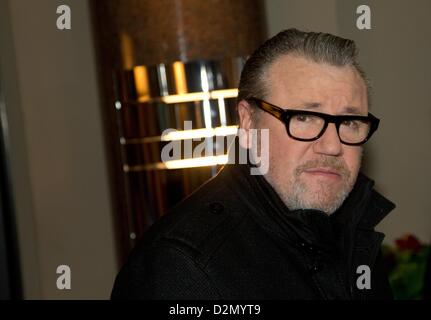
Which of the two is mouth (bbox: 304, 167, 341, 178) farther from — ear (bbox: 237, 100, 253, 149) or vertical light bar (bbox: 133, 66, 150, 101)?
vertical light bar (bbox: 133, 66, 150, 101)

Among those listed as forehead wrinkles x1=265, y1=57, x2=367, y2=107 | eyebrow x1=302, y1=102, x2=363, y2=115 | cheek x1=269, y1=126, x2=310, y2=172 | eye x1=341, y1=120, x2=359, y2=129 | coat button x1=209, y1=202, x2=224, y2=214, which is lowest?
coat button x1=209, y1=202, x2=224, y2=214

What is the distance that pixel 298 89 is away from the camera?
2166 millimetres

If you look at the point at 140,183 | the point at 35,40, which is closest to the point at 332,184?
the point at 140,183

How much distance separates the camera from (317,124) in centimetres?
212

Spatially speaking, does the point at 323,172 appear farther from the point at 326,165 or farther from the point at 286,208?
the point at 286,208

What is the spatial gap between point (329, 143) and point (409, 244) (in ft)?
6.35

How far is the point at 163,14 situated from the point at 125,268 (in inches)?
74.4

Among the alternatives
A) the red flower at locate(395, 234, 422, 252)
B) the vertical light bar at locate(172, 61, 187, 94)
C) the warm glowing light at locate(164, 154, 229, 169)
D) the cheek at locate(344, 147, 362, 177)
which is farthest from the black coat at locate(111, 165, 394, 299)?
the red flower at locate(395, 234, 422, 252)

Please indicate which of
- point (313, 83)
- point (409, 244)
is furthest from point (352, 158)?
point (409, 244)

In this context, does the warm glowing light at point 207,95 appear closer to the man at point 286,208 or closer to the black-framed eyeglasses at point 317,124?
the man at point 286,208

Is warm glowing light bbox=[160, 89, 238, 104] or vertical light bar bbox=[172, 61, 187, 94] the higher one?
vertical light bar bbox=[172, 61, 187, 94]

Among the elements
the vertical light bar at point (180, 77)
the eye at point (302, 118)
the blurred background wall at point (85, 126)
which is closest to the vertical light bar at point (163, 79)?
the vertical light bar at point (180, 77)

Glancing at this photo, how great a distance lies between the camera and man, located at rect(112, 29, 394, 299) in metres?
1.93
